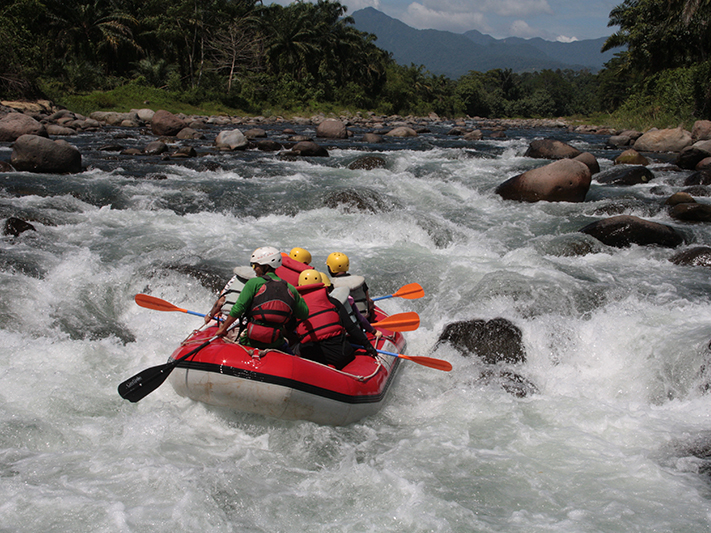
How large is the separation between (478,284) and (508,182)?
5.07m

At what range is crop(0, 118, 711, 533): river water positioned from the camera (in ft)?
10.3

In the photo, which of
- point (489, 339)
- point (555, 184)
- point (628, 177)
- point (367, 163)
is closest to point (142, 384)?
point (489, 339)

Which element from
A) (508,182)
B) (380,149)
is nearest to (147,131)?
(380,149)

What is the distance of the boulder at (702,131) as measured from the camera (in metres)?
16.7

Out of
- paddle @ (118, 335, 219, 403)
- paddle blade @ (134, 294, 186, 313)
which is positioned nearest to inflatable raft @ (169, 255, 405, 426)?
paddle @ (118, 335, 219, 403)

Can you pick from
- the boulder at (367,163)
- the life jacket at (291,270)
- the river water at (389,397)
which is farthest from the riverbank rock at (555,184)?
the life jacket at (291,270)

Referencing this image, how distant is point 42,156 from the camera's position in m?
10.6

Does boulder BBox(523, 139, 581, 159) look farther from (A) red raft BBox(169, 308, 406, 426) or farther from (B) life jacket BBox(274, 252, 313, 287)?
(A) red raft BBox(169, 308, 406, 426)

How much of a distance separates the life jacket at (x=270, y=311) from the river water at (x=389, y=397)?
2.17 feet

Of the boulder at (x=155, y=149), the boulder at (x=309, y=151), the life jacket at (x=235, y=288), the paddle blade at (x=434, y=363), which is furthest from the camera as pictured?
the boulder at (x=309, y=151)

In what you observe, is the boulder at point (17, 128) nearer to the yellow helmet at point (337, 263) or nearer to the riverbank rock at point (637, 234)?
the yellow helmet at point (337, 263)

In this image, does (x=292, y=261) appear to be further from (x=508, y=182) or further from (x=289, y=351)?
(x=508, y=182)

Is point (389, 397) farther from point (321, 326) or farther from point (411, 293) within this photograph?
point (411, 293)

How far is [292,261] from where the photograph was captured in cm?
504
